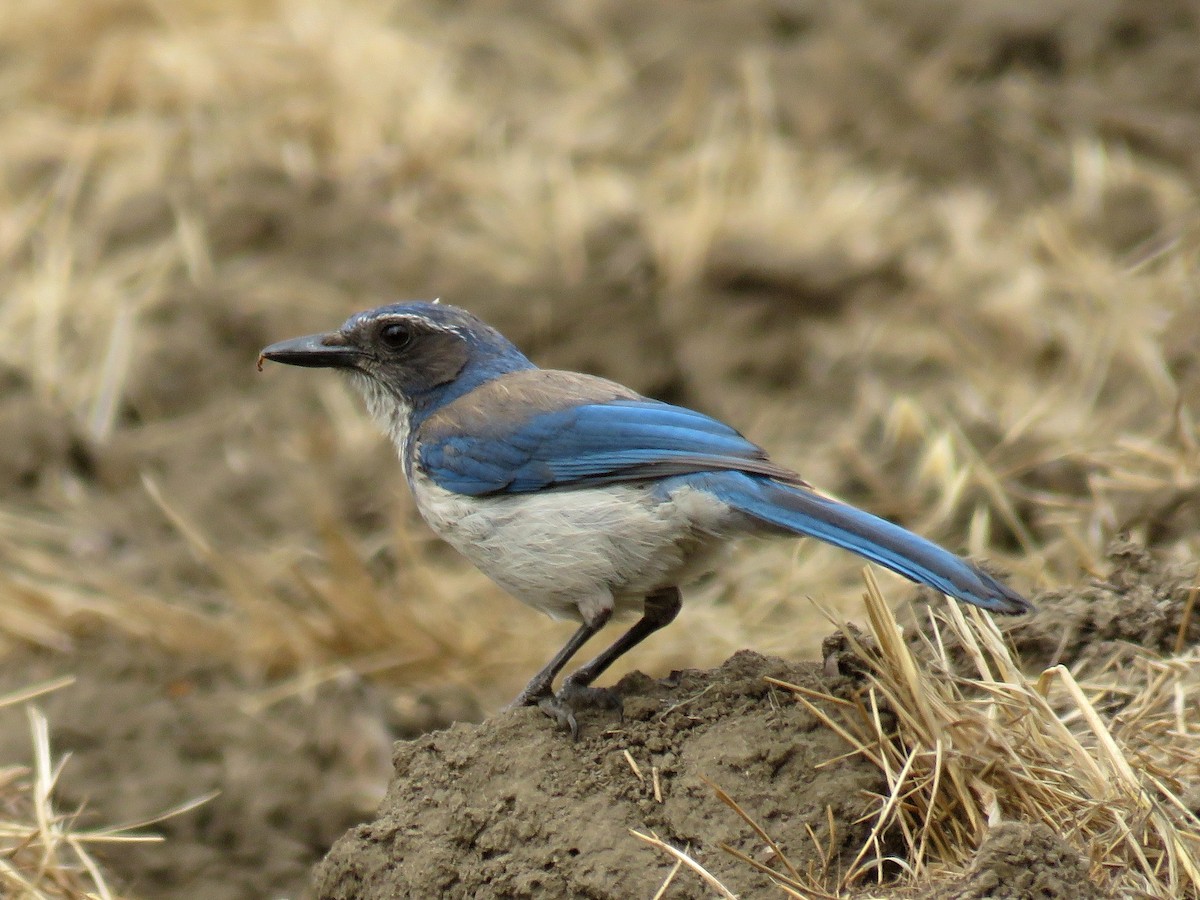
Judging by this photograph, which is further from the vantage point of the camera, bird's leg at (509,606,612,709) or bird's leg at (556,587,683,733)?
bird's leg at (509,606,612,709)

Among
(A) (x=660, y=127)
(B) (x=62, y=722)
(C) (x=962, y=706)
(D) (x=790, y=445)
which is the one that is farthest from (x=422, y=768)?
(A) (x=660, y=127)

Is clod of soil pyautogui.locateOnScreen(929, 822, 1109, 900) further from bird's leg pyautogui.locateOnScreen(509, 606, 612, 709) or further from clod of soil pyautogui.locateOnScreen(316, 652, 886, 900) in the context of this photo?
bird's leg pyautogui.locateOnScreen(509, 606, 612, 709)

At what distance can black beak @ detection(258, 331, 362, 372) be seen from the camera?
521cm

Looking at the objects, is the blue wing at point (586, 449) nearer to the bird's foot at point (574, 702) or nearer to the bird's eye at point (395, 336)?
the bird's eye at point (395, 336)

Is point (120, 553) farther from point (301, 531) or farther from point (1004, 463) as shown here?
point (1004, 463)

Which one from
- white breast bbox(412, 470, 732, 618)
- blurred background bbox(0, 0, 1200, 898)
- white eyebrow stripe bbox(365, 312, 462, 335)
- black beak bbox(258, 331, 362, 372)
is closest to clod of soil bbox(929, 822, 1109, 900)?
white breast bbox(412, 470, 732, 618)

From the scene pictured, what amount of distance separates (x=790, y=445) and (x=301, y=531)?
7.45 ft

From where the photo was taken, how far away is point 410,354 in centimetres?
534

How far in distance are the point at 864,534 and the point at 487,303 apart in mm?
4423

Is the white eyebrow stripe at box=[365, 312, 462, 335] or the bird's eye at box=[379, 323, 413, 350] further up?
the white eyebrow stripe at box=[365, 312, 462, 335]

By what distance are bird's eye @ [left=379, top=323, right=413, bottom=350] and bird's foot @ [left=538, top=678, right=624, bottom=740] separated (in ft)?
5.09

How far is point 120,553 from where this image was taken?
6953 mm

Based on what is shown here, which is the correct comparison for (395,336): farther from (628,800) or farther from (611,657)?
(628,800)

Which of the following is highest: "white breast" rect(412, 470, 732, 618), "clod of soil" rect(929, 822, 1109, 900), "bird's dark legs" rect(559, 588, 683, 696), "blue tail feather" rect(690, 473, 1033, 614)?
"blue tail feather" rect(690, 473, 1033, 614)
